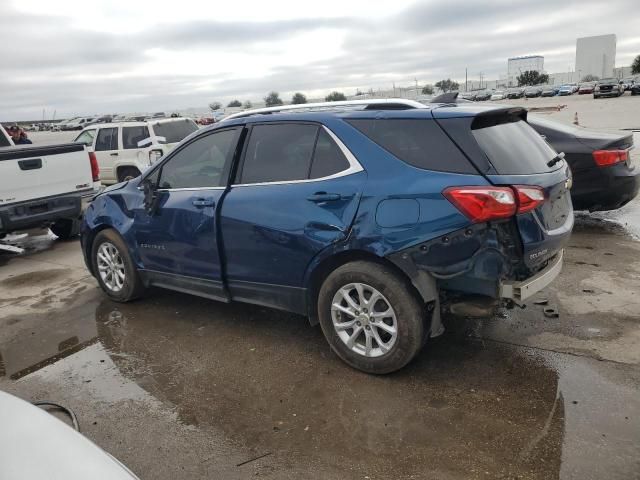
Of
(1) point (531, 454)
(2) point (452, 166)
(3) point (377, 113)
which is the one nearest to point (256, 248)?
(3) point (377, 113)

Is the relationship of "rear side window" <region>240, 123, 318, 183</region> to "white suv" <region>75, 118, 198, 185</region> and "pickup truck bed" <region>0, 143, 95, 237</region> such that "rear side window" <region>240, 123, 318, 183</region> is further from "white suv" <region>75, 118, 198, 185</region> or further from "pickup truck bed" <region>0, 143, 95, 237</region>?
"white suv" <region>75, 118, 198, 185</region>

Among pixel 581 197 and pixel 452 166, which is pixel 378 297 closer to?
pixel 452 166

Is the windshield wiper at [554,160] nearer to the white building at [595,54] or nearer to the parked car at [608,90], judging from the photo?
the parked car at [608,90]

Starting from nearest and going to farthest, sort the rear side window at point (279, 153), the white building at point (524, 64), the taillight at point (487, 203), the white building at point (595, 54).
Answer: the taillight at point (487, 203) < the rear side window at point (279, 153) < the white building at point (595, 54) < the white building at point (524, 64)

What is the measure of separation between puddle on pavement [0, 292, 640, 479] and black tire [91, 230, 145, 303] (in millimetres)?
485

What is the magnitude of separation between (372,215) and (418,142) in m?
0.57

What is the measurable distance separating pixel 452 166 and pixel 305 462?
194 cm

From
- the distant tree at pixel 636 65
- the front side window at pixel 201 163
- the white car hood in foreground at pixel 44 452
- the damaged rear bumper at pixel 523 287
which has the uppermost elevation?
the front side window at pixel 201 163

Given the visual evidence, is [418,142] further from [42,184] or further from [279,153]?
[42,184]

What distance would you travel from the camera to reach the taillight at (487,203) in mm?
3174

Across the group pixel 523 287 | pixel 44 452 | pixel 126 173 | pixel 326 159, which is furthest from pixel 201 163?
pixel 126 173

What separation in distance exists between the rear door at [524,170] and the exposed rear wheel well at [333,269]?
0.78 m

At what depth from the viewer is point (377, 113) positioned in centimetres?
375

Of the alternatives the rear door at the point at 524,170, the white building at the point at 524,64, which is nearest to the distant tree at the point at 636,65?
the white building at the point at 524,64
